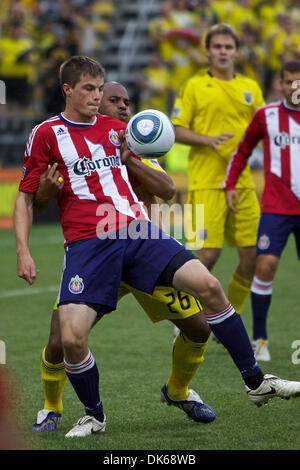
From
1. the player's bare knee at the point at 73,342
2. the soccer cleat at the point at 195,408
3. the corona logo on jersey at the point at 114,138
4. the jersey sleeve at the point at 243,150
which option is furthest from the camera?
the jersey sleeve at the point at 243,150

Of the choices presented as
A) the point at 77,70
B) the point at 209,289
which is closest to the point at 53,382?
the point at 209,289

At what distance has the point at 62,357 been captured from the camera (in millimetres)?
4555

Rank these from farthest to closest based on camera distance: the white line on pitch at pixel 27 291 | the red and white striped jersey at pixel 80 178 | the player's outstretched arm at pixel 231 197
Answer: the white line on pitch at pixel 27 291, the player's outstretched arm at pixel 231 197, the red and white striped jersey at pixel 80 178

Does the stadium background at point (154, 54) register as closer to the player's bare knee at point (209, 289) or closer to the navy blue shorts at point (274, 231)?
the navy blue shorts at point (274, 231)

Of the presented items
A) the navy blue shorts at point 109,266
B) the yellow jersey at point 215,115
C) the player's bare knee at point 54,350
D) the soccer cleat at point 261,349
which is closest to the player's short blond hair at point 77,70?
the navy blue shorts at point 109,266

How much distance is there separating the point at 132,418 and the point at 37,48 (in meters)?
12.6

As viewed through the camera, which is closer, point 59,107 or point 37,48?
point 59,107

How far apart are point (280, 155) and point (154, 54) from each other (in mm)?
11180

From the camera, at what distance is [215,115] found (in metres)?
6.80

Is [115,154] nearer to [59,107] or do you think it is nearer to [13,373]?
[13,373]

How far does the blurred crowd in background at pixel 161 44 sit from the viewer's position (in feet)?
50.9

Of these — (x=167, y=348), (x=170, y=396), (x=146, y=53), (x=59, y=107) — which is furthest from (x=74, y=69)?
(x=146, y=53)

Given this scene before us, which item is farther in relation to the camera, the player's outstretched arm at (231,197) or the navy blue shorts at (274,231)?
the player's outstretched arm at (231,197)

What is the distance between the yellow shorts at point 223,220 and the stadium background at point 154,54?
312 inches
